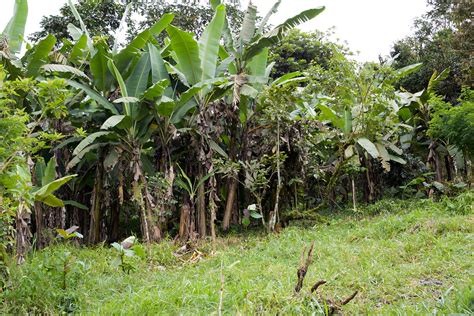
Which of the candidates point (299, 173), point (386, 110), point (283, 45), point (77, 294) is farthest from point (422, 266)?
point (283, 45)

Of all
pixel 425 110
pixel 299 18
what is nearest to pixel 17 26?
pixel 299 18

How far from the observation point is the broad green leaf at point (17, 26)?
21.0ft

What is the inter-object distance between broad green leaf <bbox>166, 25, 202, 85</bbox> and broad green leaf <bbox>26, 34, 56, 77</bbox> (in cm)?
171

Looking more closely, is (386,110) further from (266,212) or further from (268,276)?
(268,276)

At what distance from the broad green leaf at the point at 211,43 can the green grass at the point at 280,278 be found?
285 cm

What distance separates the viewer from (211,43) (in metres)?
6.75

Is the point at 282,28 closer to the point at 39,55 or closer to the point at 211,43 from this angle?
the point at 211,43

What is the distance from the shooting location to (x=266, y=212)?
26.9 feet

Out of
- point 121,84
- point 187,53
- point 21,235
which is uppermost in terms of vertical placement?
point 187,53

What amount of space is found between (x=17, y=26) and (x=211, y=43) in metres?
2.96

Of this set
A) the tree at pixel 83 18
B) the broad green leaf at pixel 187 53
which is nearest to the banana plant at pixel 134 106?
the broad green leaf at pixel 187 53

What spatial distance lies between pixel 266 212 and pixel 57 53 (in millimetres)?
4662

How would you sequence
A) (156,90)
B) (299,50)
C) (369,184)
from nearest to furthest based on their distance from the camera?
(156,90) < (369,184) < (299,50)

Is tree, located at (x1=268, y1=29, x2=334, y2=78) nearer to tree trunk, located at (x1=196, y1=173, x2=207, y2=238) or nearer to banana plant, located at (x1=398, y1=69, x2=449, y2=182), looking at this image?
banana plant, located at (x1=398, y1=69, x2=449, y2=182)
